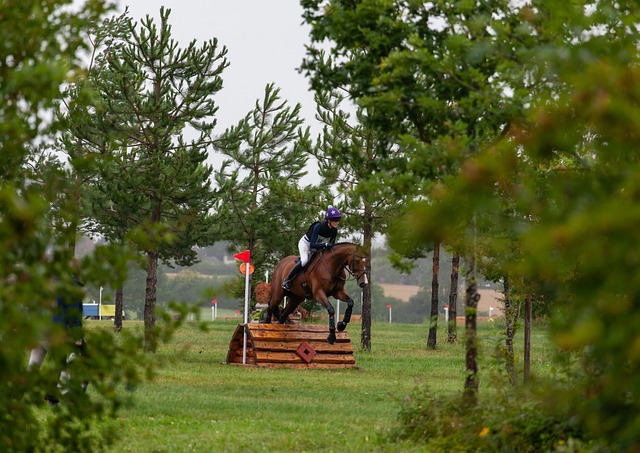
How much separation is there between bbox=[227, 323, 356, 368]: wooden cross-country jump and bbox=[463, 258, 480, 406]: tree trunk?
1177 centimetres

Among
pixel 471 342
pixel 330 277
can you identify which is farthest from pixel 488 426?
pixel 330 277

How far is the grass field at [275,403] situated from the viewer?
412 inches

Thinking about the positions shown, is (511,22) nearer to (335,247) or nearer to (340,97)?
(335,247)

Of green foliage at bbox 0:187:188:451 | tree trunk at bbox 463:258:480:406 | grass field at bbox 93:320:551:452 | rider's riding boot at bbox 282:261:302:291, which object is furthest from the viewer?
rider's riding boot at bbox 282:261:302:291

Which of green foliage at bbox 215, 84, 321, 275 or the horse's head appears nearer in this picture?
the horse's head

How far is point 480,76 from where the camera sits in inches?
340

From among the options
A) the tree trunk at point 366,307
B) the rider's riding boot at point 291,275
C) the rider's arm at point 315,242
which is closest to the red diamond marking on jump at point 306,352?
the rider's riding boot at point 291,275

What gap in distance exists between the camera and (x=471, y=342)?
10500 millimetres

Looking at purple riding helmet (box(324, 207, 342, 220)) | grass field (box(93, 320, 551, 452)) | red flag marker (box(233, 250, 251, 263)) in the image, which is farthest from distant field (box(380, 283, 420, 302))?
purple riding helmet (box(324, 207, 342, 220))

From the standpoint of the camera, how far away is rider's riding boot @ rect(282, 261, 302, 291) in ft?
74.5

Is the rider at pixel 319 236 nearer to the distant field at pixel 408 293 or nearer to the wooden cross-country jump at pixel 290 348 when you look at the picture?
the wooden cross-country jump at pixel 290 348

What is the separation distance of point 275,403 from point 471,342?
4857mm

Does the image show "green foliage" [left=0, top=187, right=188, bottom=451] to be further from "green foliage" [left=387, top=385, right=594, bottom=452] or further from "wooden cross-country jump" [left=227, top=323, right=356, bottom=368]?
"wooden cross-country jump" [left=227, top=323, right=356, bottom=368]

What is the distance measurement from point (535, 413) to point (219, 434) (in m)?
3.77
